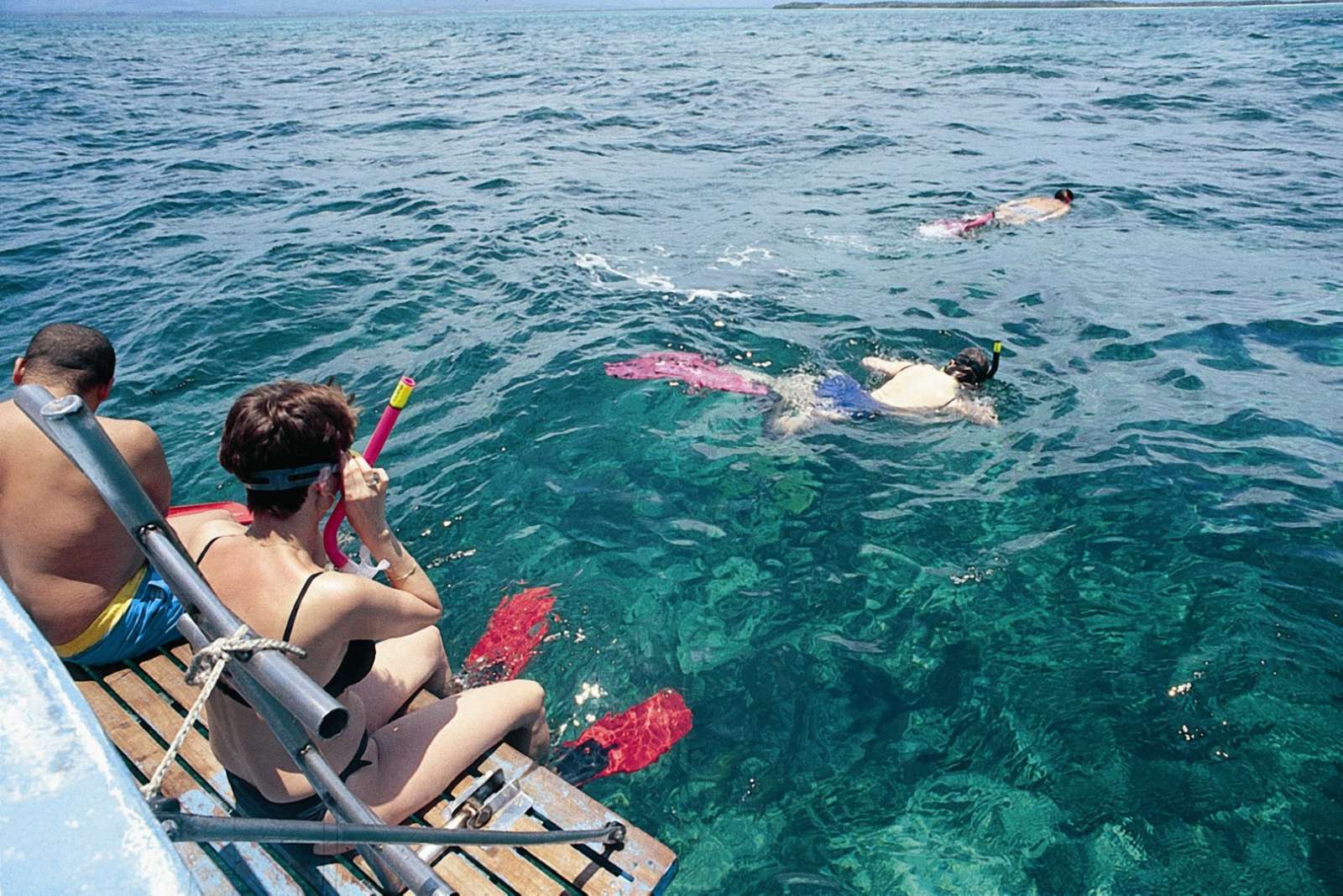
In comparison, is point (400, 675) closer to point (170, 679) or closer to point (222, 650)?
point (170, 679)

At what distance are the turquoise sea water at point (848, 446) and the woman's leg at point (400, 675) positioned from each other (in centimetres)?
101

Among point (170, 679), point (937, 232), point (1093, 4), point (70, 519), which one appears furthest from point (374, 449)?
point (1093, 4)

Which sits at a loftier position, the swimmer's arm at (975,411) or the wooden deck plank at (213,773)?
the wooden deck plank at (213,773)

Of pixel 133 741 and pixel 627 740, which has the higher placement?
pixel 133 741

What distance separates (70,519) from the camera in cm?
328

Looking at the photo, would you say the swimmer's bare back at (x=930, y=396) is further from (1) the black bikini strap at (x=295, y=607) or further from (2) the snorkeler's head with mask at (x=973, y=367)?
(1) the black bikini strap at (x=295, y=607)

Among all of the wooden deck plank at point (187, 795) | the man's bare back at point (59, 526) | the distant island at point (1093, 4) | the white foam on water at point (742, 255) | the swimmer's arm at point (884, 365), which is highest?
the man's bare back at point (59, 526)

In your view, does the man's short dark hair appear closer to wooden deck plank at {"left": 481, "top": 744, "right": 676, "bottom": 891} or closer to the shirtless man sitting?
the shirtless man sitting

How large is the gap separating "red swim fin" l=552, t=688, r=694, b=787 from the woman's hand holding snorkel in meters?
1.35

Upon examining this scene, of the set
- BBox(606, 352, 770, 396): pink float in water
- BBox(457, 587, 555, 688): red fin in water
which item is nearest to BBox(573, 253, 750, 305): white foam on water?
BBox(606, 352, 770, 396): pink float in water

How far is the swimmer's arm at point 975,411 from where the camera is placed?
725cm

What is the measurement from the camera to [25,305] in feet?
33.0

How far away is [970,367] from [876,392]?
35.1 inches

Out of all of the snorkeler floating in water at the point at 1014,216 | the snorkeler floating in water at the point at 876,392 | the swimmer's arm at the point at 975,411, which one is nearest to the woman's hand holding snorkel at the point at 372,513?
the snorkeler floating in water at the point at 876,392
